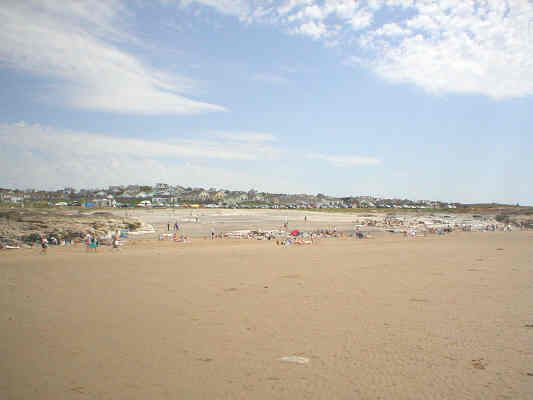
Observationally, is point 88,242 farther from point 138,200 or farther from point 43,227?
point 138,200

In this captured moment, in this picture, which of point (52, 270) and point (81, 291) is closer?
point (81, 291)

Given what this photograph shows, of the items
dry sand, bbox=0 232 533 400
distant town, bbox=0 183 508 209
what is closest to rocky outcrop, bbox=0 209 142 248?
dry sand, bbox=0 232 533 400

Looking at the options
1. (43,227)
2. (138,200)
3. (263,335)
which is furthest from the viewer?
(138,200)

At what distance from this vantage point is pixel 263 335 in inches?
262

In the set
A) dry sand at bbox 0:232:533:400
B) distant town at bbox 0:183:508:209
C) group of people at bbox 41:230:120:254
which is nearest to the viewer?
dry sand at bbox 0:232:533:400

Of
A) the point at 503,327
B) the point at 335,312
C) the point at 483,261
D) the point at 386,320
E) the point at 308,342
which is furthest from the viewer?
the point at 483,261

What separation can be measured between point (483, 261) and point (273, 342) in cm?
1529

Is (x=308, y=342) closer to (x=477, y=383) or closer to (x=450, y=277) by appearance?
(x=477, y=383)

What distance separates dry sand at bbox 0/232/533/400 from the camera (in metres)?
4.73

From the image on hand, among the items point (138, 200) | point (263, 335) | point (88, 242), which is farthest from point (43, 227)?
point (138, 200)

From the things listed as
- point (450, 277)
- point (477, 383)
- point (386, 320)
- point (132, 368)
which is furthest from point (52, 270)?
point (450, 277)

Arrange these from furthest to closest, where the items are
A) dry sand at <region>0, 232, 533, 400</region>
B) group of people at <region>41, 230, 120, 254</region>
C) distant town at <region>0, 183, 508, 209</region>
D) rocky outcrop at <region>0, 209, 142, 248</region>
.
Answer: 1. distant town at <region>0, 183, 508, 209</region>
2. rocky outcrop at <region>0, 209, 142, 248</region>
3. group of people at <region>41, 230, 120, 254</region>
4. dry sand at <region>0, 232, 533, 400</region>

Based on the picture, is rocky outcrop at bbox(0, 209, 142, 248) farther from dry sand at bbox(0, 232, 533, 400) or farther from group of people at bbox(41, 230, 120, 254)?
dry sand at bbox(0, 232, 533, 400)

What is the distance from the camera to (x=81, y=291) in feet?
33.4
